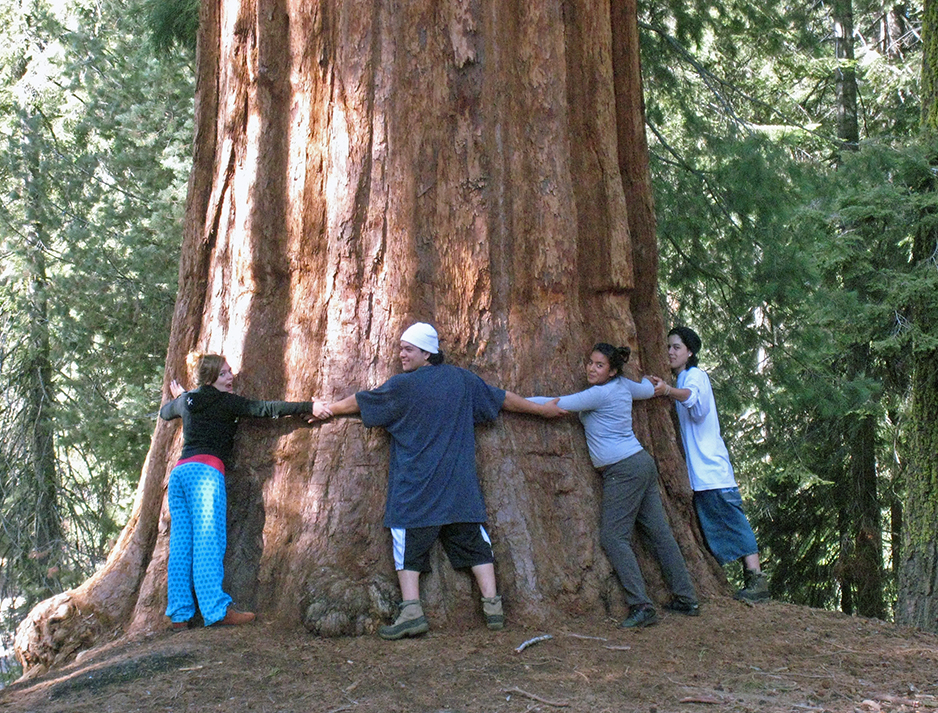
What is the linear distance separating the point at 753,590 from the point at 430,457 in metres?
2.27

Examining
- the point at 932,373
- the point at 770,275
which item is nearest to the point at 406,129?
the point at 770,275

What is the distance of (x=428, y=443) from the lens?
5203 mm

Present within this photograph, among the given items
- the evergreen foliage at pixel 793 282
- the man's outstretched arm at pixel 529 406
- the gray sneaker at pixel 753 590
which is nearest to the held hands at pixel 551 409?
the man's outstretched arm at pixel 529 406

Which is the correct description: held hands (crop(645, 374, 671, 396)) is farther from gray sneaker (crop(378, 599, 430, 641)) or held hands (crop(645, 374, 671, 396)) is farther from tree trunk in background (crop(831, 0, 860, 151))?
tree trunk in background (crop(831, 0, 860, 151))

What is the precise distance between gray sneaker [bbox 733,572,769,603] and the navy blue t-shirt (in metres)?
1.81

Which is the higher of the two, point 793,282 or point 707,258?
point 707,258

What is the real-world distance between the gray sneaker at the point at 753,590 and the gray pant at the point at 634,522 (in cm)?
48

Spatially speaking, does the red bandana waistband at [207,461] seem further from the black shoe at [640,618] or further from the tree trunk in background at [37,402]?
the tree trunk in background at [37,402]

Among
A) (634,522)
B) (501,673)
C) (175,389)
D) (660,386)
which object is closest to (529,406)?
(634,522)

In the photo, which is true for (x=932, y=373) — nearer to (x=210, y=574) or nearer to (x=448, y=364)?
(x=448, y=364)

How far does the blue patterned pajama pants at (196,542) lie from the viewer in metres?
5.17

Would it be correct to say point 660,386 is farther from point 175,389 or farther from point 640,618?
point 175,389

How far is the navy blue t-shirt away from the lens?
5113 millimetres

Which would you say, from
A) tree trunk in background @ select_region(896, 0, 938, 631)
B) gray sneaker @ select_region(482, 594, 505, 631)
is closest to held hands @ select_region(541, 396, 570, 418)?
gray sneaker @ select_region(482, 594, 505, 631)
